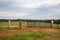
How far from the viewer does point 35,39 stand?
11.6 metres

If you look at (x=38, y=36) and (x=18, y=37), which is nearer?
(x=18, y=37)

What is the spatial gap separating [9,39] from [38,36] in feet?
8.24

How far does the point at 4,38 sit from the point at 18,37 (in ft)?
3.25

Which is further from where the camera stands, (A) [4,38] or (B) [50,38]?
(B) [50,38]

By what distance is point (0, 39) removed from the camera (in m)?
11.2

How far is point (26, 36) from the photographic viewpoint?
11.9m

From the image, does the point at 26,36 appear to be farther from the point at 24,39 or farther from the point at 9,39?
the point at 9,39

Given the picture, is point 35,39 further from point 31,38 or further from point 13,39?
point 13,39

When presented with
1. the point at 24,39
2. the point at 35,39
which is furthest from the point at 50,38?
the point at 24,39

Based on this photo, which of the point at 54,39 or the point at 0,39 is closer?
the point at 0,39

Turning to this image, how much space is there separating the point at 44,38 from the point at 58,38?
46.8 inches

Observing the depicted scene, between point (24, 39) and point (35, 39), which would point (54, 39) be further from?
point (24, 39)

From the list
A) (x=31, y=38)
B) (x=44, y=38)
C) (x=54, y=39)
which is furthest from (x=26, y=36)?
(x=54, y=39)

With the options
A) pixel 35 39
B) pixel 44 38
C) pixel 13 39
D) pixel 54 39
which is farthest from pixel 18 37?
pixel 54 39
